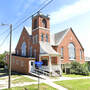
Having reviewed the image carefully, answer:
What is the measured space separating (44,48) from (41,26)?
5.62 m

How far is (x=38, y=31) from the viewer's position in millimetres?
26703

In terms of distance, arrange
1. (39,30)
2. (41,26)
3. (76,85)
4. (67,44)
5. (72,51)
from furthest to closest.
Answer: (72,51) < (67,44) < (41,26) < (39,30) < (76,85)

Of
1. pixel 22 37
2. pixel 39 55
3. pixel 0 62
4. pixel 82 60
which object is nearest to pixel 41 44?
pixel 39 55

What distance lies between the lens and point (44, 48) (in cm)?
2506

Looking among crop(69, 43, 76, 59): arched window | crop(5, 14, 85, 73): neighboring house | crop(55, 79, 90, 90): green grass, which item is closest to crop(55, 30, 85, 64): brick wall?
crop(5, 14, 85, 73): neighboring house

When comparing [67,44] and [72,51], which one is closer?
[67,44]

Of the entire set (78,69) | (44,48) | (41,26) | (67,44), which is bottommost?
(78,69)

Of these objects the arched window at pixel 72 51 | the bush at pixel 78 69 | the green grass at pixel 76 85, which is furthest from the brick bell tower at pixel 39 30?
the green grass at pixel 76 85

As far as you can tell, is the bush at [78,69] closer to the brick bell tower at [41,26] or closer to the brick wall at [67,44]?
the brick wall at [67,44]

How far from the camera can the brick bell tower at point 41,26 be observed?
87.9ft

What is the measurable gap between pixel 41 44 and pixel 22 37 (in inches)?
357

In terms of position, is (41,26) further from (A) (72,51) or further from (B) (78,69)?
(B) (78,69)

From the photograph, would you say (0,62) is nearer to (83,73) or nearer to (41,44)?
(41,44)

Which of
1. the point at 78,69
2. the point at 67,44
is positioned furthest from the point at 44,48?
the point at 78,69
